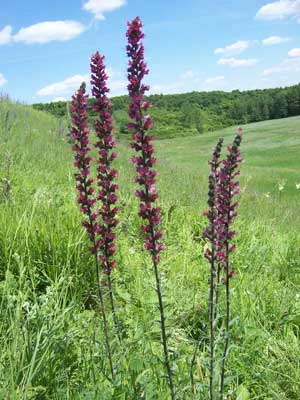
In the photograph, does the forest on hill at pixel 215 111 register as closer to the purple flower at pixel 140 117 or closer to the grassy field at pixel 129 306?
the grassy field at pixel 129 306

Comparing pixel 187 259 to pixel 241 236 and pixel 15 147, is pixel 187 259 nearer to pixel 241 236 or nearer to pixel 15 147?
pixel 241 236

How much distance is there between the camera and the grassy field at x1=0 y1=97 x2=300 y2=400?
2.72 m

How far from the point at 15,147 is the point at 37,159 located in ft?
1.98

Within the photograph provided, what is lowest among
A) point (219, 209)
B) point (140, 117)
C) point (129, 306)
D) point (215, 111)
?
point (129, 306)

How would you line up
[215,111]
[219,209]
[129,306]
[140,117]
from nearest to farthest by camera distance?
[140,117], [219,209], [129,306], [215,111]

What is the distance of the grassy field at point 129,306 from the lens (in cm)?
272

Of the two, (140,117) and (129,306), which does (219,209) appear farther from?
(129,306)

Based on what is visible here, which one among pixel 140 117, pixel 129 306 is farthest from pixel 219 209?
pixel 129 306

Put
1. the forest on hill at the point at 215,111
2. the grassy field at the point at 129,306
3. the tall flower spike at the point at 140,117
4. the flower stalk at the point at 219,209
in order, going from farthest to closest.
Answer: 1. the forest on hill at the point at 215,111
2. the grassy field at the point at 129,306
3. the flower stalk at the point at 219,209
4. the tall flower spike at the point at 140,117

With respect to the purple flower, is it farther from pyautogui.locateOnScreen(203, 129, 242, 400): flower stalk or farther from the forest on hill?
the forest on hill

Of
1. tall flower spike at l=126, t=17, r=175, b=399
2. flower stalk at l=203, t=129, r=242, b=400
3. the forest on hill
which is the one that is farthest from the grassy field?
the forest on hill

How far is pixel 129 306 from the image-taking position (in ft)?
13.0

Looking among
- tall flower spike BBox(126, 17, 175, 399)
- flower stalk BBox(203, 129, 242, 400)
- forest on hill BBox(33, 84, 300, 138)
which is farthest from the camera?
forest on hill BBox(33, 84, 300, 138)

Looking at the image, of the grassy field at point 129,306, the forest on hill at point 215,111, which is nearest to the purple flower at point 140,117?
the grassy field at point 129,306
